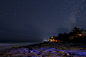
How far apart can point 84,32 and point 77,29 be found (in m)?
10.3

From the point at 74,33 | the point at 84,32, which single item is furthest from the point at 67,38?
the point at 84,32

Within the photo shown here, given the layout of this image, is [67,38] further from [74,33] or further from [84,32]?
[84,32]

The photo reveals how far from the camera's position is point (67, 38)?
39.1 m

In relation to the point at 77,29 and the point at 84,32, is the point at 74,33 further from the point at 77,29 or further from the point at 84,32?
the point at 84,32

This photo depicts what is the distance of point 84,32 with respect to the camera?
45656 millimetres

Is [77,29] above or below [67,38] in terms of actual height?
above

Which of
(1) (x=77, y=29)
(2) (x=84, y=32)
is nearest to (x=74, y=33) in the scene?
(1) (x=77, y=29)

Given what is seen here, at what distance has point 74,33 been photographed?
36.1 meters

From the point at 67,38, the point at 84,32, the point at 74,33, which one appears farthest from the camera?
the point at 84,32

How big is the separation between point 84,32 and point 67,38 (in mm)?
12861

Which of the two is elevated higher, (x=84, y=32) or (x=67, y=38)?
(x=84, y=32)

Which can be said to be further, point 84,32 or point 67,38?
point 84,32

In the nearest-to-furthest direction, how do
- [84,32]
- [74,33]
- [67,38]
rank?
[74,33], [67,38], [84,32]

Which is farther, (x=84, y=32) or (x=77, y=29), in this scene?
(x=84, y=32)
